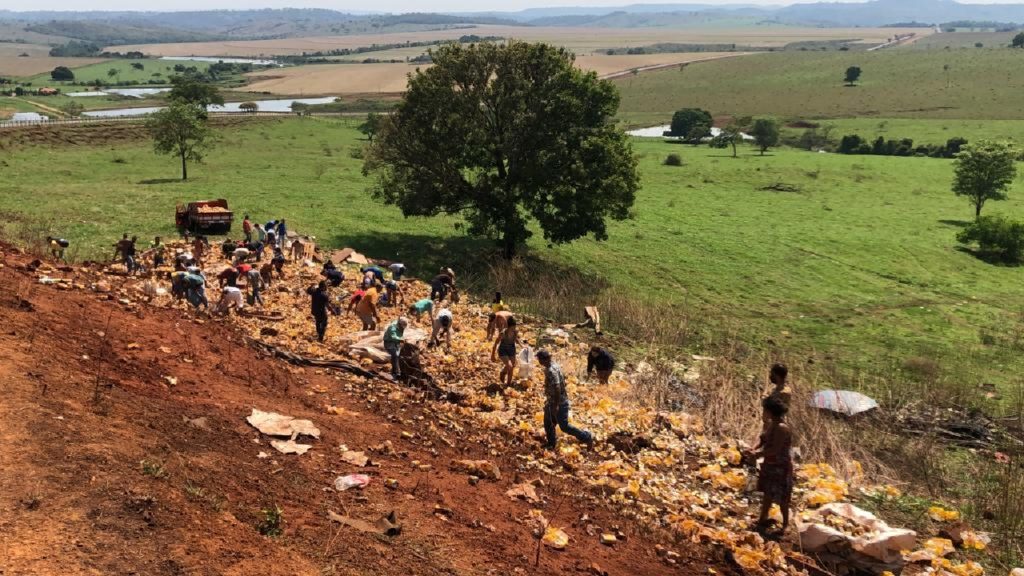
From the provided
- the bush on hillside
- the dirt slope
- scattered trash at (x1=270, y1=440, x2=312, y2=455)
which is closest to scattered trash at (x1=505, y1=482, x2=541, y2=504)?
the dirt slope

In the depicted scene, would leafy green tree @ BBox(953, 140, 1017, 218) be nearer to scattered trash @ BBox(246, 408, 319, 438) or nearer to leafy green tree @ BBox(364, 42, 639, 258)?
leafy green tree @ BBox(364, 42, 639, 258)

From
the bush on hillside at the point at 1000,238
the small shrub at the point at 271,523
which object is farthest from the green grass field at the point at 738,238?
the small shrub at the point at 271,523

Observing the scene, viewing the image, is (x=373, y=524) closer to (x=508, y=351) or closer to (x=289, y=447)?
(x=289, y=447)

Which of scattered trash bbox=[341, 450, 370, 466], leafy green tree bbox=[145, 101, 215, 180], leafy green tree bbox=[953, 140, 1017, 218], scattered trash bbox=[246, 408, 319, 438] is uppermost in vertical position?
leafy green tree bbox=[145, 101, 215, 180]

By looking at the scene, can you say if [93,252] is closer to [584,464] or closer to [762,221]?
[584,464]

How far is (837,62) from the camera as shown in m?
152

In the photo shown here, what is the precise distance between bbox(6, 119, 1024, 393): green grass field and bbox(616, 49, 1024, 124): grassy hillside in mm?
52362

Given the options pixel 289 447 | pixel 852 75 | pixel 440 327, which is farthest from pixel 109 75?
pixel 289 447

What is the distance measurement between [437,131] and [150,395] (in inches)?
827

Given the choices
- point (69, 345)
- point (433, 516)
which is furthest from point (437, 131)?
point (433, 516)

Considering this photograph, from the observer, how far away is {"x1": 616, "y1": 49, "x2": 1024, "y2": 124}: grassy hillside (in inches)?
4001

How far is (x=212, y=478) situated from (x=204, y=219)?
22.6m

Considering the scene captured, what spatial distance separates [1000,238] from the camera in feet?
116

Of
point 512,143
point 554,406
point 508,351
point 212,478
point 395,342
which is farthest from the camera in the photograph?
point 512,143
